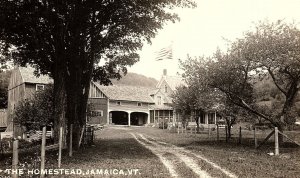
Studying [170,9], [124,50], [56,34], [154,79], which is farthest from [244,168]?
[154,79]

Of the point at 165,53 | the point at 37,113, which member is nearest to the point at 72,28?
the point at 37,113

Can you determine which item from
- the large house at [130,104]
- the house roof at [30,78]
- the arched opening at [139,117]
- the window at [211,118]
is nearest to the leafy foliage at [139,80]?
the large house at [130,104]

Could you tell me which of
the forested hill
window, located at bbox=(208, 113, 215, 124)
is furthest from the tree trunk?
the forested hill

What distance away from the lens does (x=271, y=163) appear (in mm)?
13969

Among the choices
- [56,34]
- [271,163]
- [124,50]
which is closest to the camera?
[271,163]

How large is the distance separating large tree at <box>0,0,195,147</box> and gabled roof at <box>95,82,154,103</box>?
121 ft

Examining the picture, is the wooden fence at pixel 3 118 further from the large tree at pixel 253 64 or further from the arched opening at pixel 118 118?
the large tree at pixel 253 64

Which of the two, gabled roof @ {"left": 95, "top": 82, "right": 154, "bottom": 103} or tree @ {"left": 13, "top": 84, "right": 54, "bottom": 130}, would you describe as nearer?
tree @ {"left": 13, "top": 84, "right": 54, "bottom": 130}

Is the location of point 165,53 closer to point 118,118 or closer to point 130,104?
point 130,104

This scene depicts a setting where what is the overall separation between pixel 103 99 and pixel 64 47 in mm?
40451

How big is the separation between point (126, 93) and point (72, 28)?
4327cm

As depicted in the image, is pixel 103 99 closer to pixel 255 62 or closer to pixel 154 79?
pixel 255 62

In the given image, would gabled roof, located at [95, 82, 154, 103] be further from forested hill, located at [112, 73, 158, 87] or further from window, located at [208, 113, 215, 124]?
forested hill, located at [112, 73, 158, 87]

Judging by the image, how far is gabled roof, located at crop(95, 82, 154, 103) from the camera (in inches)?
2316
